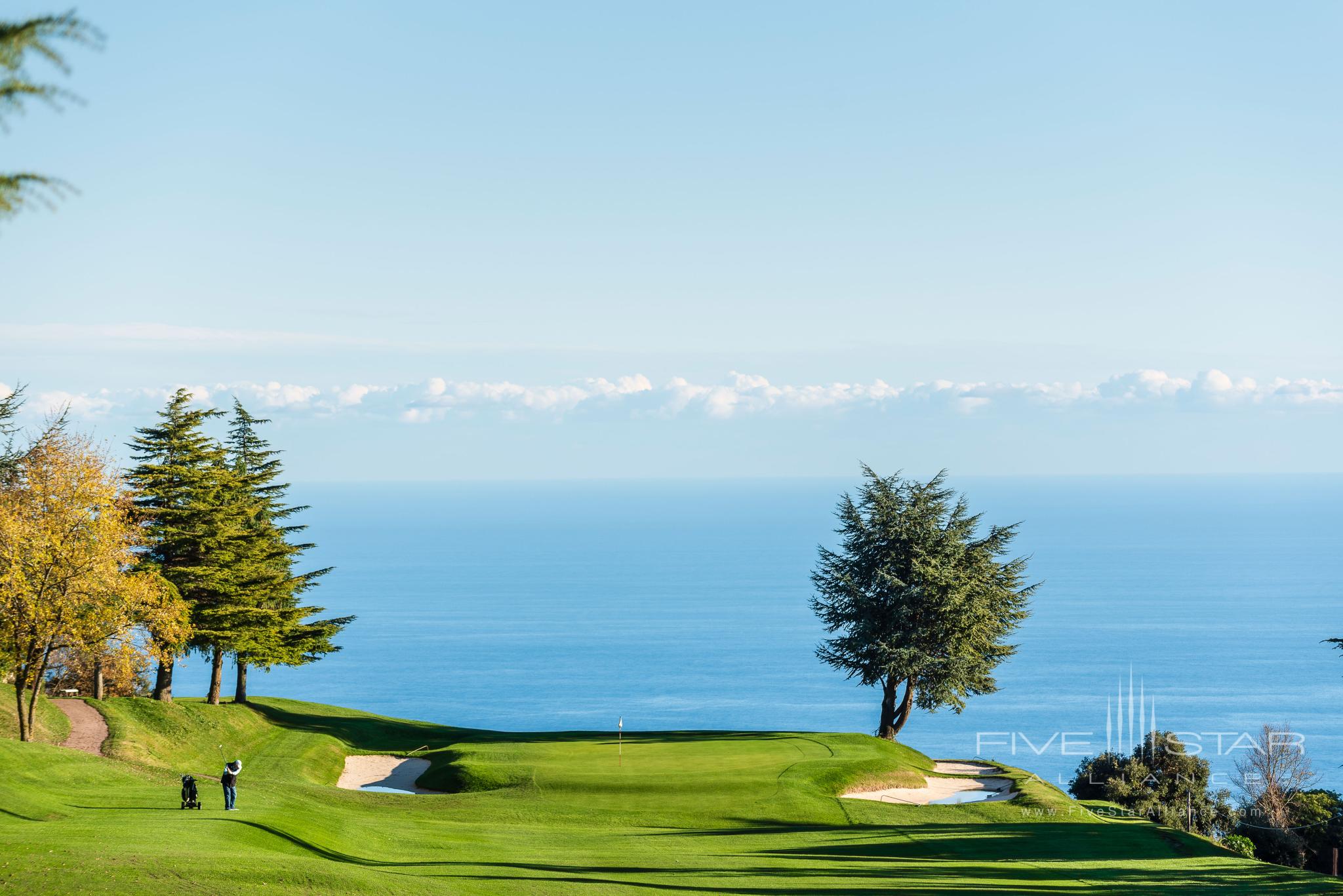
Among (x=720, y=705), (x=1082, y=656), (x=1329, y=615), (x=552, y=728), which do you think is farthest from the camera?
(x=1329, y=615)

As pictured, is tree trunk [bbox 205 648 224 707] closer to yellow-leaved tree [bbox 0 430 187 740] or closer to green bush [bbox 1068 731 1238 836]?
yellow-leaved tree [bbox 0 430 187 740]

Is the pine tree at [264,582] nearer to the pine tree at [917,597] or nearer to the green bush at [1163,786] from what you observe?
the pine tree at [917,597]

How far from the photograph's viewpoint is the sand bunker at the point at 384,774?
3731cm

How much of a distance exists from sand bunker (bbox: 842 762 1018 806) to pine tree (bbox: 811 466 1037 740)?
6089mm

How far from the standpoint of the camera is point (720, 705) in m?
117

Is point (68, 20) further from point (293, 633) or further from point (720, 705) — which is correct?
point (720, 705)

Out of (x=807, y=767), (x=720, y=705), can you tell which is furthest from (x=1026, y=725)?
(x=807, y=767)

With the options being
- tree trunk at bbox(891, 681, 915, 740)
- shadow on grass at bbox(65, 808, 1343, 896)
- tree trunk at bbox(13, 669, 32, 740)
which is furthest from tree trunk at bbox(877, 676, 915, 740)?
tree trunk at bbox(13, 669, 32, 740)

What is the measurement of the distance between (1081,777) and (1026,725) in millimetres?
66863

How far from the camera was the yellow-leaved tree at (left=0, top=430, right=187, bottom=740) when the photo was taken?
33.0 m

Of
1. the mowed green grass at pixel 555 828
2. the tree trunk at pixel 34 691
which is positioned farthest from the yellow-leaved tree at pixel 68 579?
the mowed green grass at pixel 555 828

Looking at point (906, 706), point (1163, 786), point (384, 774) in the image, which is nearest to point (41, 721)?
point (384, 774)

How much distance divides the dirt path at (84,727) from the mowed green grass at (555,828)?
522mm

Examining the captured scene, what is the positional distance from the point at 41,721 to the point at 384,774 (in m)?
11.7
